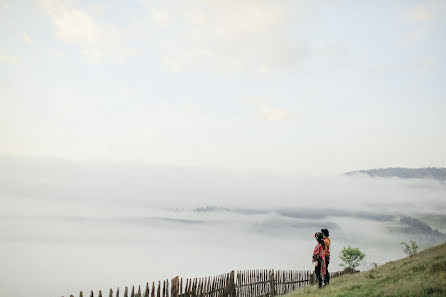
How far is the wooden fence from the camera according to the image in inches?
429

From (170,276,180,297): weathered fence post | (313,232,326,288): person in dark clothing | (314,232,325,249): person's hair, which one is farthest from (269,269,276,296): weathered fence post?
(170,276,180,297): weathered fence post

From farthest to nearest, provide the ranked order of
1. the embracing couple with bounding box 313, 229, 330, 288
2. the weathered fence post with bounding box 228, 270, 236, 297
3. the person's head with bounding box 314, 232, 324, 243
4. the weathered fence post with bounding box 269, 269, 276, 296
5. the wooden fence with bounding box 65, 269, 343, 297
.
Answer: the weathered fence post with bounding box 269, 269, 276, 296 < the weathered fence post with bounding box 228, 270, 236, 297 < the embracing couple with bounding box 313, 229, 330, 288 < the person's head with bounding box 314, 232, 324, 243 < the wooden fence with bounding box 65, 269, 343, 297

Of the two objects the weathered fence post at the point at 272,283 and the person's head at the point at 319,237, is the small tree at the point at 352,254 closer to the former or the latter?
the weathered fence post at the point at 272,283

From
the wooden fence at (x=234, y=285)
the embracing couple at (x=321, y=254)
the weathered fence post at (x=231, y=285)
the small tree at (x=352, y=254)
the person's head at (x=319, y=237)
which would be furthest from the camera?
the small tree at (x=352, y=254)

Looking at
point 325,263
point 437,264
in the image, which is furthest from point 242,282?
point 437,264

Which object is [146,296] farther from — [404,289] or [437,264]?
[437,264]

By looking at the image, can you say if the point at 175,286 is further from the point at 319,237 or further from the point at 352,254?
the point at 352,254

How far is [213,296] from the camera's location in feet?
44.8

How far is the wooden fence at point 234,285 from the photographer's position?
35.8 feet

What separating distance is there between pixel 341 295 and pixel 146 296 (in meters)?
6.11

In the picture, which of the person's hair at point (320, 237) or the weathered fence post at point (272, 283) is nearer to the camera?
the person's hair at point (320, 237)

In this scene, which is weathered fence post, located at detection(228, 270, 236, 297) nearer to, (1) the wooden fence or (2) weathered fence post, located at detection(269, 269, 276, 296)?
(1) the wooden fence

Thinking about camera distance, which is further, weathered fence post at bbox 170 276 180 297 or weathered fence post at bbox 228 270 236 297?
weathered fence post at bbox 228 270 236 297

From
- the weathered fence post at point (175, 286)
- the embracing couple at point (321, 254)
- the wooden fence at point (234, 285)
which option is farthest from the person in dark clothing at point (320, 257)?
the weathered fence post at point (175, 286)
